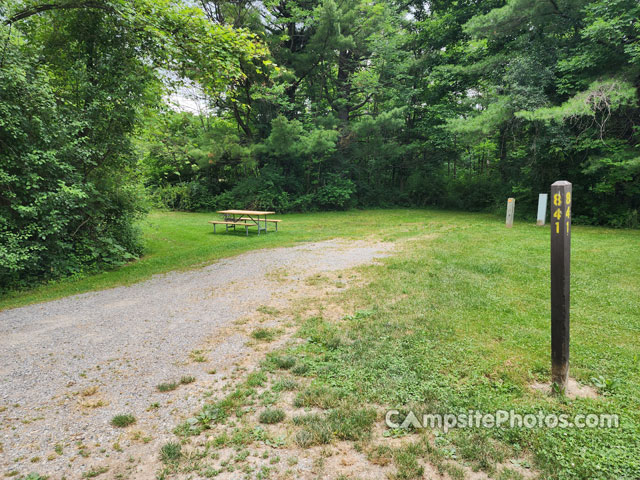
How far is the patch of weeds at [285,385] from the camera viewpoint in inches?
103

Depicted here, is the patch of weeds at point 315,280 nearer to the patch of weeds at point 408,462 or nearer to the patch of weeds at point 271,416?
the patch of weeds at point 271,416

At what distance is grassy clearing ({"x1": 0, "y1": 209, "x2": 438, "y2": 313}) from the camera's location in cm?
551

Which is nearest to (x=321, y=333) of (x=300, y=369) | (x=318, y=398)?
(x=300, y=369)

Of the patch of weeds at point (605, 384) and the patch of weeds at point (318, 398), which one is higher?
the patch of weeds at point (605, 384)

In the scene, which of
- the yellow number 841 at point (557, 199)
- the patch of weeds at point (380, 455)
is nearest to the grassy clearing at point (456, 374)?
the patch of weeds at point (380, 455)

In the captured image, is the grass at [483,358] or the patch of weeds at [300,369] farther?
the patch of weeds at [300,369]

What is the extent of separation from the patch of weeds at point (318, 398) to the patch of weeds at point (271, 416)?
16 centimetres

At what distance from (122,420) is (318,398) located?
53.4 inches

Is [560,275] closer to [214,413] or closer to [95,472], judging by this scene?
[214,413]

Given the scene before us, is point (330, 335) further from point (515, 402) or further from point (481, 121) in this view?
point (481, 121)

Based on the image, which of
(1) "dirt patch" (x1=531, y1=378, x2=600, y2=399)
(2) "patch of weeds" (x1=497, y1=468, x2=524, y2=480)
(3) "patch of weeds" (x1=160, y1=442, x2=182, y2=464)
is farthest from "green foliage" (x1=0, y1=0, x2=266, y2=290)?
(1) "dirt patch" (x1=531, y1=378, x2=600, y2=399)

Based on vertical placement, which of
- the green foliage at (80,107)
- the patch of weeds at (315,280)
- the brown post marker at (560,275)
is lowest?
the patch of weeds at (315,280)

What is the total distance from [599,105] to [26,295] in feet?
47.8

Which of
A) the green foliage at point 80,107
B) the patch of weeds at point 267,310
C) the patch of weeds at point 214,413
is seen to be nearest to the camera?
the patch of weeds at point 214,413
